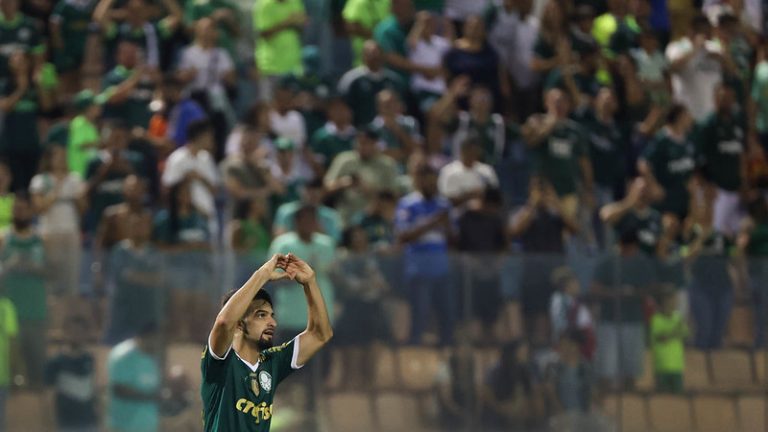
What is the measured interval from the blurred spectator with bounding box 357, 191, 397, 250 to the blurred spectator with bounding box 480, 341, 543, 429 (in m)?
1.37

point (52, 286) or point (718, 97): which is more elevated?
point (718, 97)

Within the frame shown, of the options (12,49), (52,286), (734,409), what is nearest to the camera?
(52,286)

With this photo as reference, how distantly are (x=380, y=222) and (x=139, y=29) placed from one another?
11.2ft

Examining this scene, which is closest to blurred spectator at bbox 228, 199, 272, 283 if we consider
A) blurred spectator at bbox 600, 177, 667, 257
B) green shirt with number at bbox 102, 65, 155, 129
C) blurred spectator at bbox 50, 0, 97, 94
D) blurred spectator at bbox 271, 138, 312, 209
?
blurred spectator at bbox 271, 138, 312, 209

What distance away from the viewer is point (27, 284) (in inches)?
543

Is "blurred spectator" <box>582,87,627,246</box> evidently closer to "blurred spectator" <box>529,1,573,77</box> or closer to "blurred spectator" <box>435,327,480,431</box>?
"blurred spectator" <box>529,1,573,77</box>

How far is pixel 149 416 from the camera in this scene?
548 inches

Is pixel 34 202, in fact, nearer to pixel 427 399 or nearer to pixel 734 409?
pixel 427 399

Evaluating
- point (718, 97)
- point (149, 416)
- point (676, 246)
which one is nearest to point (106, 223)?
point (149, 416)

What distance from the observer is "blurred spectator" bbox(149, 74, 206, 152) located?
1523 cm

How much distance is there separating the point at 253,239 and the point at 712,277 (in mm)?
3957

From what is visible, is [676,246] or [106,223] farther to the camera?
[676,246]

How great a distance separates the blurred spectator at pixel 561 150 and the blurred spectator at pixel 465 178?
28.9 inches

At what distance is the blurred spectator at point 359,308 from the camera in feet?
46.0
